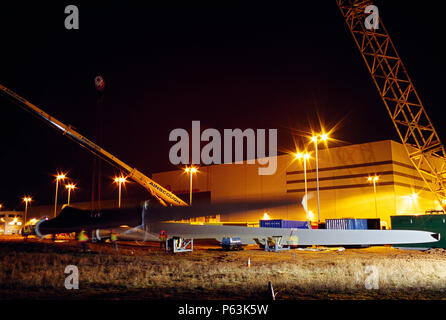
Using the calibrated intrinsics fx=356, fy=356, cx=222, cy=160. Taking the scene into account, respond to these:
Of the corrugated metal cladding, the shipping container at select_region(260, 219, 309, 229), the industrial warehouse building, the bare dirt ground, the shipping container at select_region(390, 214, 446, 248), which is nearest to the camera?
the bare dirt ground

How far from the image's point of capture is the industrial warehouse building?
185 ft

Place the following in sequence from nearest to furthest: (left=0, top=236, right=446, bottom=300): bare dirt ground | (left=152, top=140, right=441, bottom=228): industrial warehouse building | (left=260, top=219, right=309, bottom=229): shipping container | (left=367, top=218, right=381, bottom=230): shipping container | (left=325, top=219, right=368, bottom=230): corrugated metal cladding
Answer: (left=0, top=236, right=446, bottom=300): bare dirt ground
(left=260, top=219, right=309, bottom=229): shipping container
(left=325, top=219, right=368, bottom=230): corrugated metal cladding
(left=367, top=218, right=381, bottom=230): shipping container
(left=152, top=140, right=441, bottom=228): industrial warehouse building

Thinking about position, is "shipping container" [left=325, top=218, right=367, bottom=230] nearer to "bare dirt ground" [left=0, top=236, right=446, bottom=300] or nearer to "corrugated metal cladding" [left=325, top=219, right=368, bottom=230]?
"corrugated metal cladding" [left=325, top=219, right=368, bottom=230]

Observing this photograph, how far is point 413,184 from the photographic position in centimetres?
6091

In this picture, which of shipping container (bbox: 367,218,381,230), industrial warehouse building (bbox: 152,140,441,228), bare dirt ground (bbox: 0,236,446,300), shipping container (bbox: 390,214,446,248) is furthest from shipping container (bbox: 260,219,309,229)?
bare dirt ground (bbox: 0,236,446,300)

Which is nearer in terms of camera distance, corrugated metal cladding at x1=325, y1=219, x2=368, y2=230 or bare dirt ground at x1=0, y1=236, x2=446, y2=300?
bare dirt ground at x1=0, y1=236, x2=446, y2=300

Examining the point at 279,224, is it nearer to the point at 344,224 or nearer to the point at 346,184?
the point at 344,224

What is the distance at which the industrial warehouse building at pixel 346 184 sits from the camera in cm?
5638

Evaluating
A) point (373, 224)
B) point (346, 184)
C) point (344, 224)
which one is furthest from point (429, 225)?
point (346, 184)

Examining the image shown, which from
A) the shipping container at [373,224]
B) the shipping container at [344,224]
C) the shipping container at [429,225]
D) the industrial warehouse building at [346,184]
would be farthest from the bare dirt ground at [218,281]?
the industrial warehouse building at [346,184]

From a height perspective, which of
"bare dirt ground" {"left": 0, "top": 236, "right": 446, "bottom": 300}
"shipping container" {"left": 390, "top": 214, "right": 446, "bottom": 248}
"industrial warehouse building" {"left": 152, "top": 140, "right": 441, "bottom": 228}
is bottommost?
"bare dirt ground" {"left": 0, "top": 236, "right": 446, "bottom": 300}

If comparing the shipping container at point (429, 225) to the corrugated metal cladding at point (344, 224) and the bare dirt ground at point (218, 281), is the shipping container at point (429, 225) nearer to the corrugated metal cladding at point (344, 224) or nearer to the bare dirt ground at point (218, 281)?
the corrugated metal cladding at point (344, 224)
